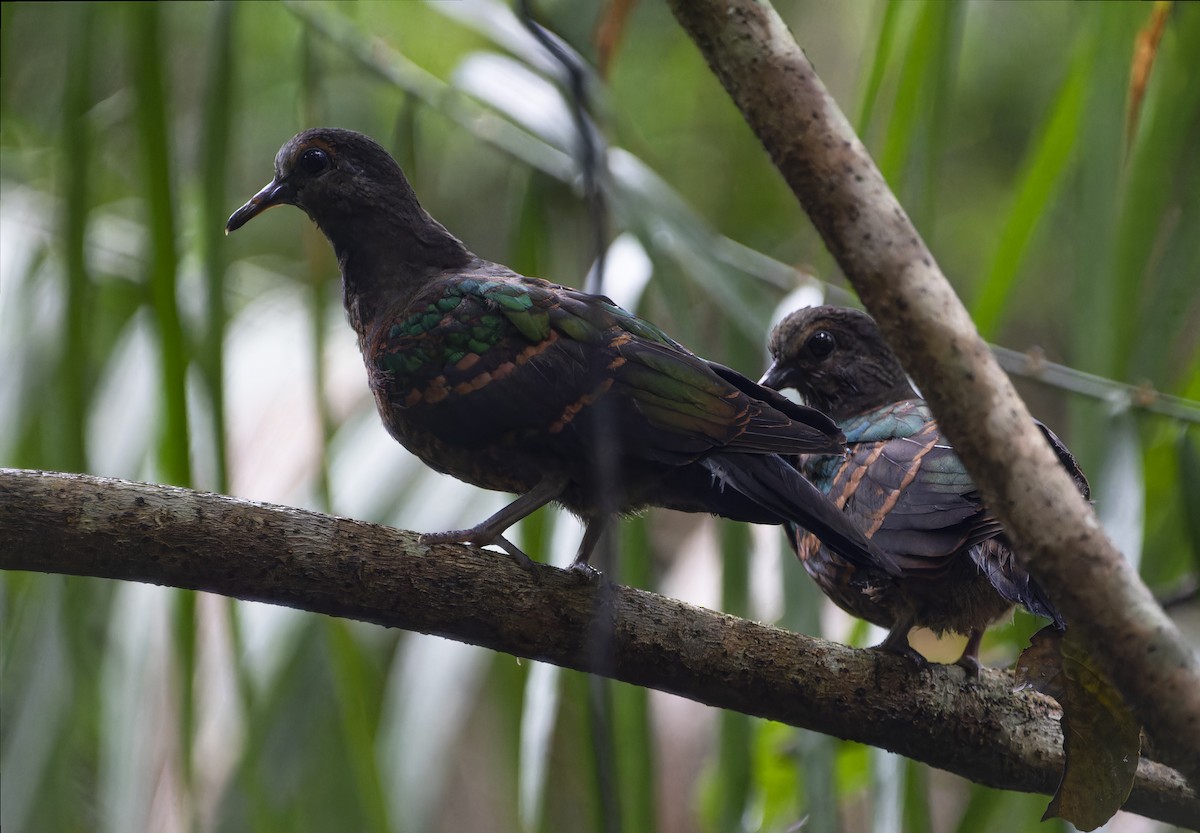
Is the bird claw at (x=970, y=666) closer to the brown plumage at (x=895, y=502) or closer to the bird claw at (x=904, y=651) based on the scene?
the brown plumage at (x=895, y=502)

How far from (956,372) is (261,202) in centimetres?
165

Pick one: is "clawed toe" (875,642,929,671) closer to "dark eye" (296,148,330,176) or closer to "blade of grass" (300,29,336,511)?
"blade of grass" (300,29,336,511)

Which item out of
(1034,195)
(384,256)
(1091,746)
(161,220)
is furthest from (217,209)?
(1091,746)

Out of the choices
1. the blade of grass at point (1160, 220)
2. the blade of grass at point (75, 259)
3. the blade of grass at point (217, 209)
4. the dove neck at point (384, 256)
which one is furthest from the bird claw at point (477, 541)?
the blade of grass at point (1160, 220)

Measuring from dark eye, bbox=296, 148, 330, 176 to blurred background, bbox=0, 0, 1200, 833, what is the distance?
0.60ft

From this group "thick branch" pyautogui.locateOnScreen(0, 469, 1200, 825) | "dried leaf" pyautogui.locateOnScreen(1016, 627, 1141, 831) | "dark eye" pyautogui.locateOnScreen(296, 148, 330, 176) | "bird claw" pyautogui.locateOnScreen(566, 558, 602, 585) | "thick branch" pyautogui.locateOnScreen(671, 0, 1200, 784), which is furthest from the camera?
"dark eye" pyautogui.locateOnScreen(296, 148, 330, 176)

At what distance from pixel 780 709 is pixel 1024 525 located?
0.84m

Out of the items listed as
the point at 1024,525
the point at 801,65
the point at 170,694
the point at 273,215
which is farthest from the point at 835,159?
the point at 273,215

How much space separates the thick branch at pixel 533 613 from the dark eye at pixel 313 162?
1.03 meters

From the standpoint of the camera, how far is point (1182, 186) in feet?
8.91

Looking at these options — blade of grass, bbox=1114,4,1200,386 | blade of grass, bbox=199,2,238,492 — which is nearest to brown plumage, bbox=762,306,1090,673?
blade of grass, bbox=1114,4,1200,386

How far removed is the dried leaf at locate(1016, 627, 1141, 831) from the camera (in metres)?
2.04

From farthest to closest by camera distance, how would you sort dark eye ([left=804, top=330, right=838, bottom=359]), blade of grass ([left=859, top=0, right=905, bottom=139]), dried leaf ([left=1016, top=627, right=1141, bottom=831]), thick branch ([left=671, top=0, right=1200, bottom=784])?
1. dark eye ([left=804, top=330, right=838, bottom=359])
2. blade of grass ([left=859, top=0, right=905, bottom=139])
3. dried leaf ([left=1016, top=627, right=1141, bottom=831])
4. thick branch ([left=671, top=0, right=1200, bottom=784])

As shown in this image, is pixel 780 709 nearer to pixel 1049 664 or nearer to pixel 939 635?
pixel 1049 664
